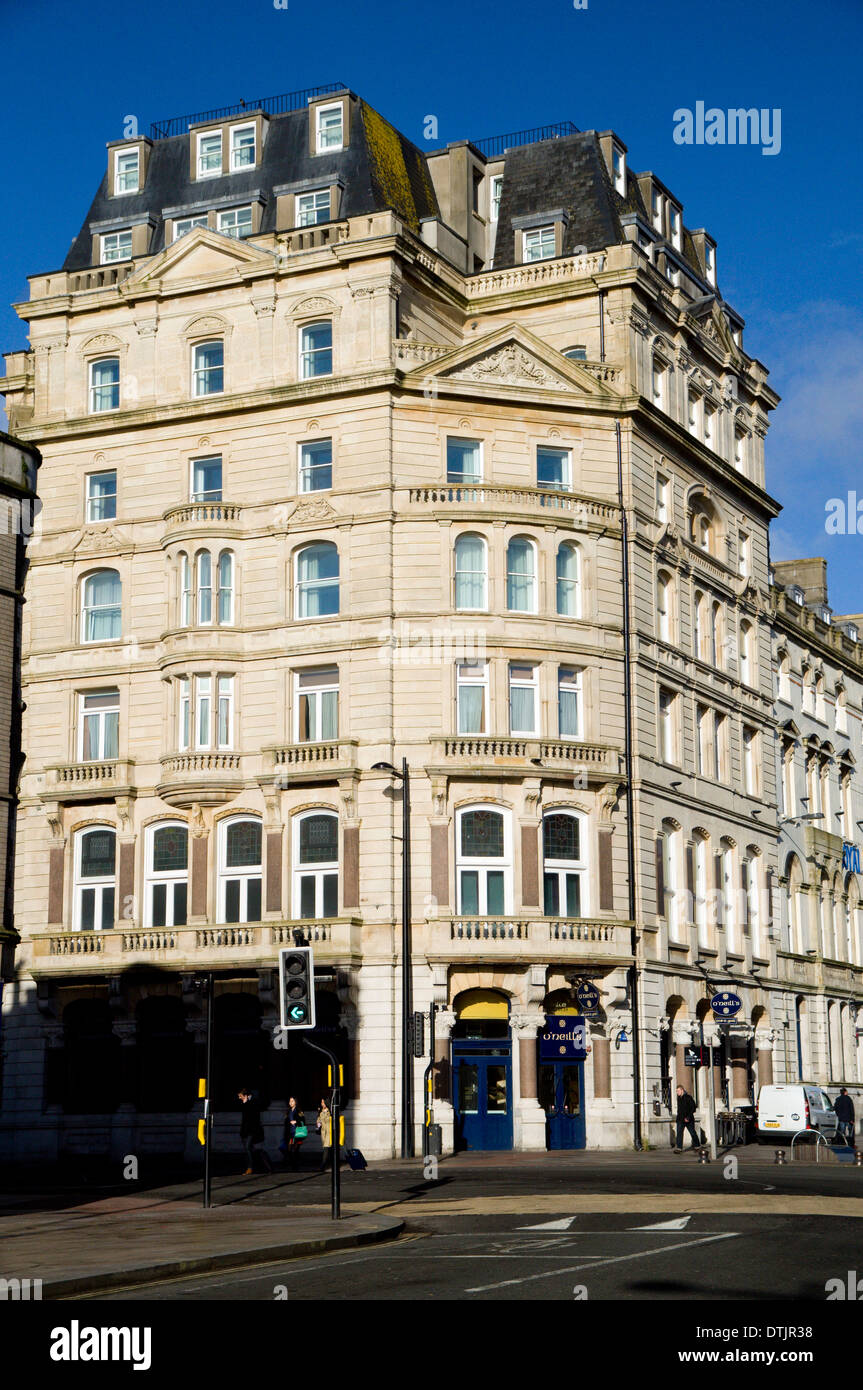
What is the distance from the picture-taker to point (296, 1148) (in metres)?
41.9

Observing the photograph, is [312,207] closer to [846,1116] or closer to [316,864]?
[316,864]

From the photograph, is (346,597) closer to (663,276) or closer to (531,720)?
(531,720)

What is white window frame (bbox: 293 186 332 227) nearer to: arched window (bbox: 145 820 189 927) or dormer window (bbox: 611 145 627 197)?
dormer window (bbox: 611 145 627 197)

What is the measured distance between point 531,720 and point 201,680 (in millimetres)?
9728

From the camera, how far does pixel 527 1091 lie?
155ft

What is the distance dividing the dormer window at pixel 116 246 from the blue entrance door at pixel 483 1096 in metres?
28.7

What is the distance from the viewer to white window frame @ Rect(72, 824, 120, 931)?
52.0 metres

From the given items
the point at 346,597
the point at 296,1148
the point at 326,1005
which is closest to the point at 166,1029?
the point at 326,1005

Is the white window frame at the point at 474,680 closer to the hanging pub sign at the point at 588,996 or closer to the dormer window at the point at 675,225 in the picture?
the hanging pub sign at the point at 588,996

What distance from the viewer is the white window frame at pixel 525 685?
50.0 m

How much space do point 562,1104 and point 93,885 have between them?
604 inches

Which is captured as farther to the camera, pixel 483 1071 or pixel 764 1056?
pixel 764 1056

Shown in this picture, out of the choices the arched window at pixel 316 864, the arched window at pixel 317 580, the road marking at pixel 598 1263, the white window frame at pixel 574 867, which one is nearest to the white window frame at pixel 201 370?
the arched window at pixel 317 580

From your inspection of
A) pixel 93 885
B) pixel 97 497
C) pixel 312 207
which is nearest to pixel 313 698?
pixel 93 885
